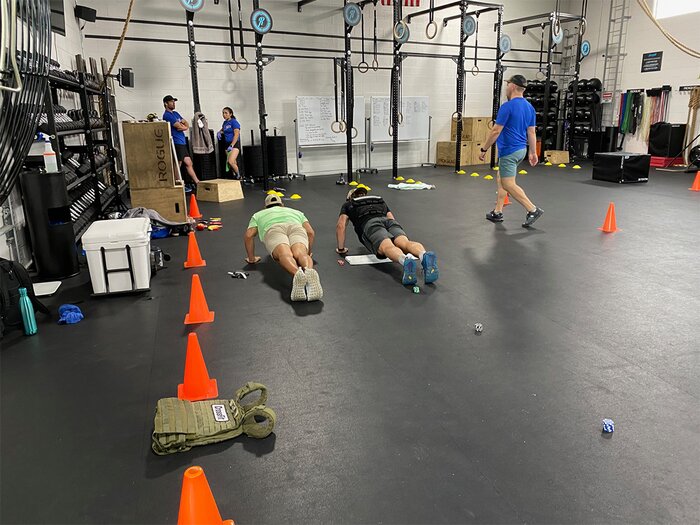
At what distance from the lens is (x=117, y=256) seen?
3586 millimetres

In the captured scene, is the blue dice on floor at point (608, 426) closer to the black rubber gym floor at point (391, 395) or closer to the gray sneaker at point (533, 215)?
the black rubber gym floor at point (391, 395)

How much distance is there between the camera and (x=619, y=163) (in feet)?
29.5

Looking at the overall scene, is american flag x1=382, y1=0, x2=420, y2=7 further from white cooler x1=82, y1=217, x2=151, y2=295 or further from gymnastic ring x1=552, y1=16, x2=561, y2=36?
white cooler x1=82, y1=217, x2=151, y2=295

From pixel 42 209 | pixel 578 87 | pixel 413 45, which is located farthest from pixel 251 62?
pixel 578 87

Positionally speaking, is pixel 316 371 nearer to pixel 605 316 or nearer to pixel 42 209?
pixel 605 316

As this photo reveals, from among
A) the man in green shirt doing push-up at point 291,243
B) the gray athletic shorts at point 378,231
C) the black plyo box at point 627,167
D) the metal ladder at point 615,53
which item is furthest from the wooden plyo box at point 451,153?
the man in green shirt doing push-up at point 291,243

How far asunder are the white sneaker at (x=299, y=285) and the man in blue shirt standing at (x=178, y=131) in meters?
5.41

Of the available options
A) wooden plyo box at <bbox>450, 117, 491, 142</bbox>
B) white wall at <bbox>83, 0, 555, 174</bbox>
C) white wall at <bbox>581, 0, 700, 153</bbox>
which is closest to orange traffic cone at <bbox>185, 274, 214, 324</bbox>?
white wall at <bbox>83, 0, 555, 174</bbox>

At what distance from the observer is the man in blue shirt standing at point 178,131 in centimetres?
817

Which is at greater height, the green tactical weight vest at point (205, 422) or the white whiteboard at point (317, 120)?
the white whiteboard at point (317, 120)

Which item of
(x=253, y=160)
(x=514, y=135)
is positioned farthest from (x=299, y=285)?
(x=253, y=160)

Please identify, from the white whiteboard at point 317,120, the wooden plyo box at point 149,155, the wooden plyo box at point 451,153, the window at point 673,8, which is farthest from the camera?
the wooden plyo box at point 451,153

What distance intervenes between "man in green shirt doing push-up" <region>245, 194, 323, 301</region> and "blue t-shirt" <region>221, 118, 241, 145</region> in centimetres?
540

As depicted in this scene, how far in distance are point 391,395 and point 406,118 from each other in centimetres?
A: 1039
